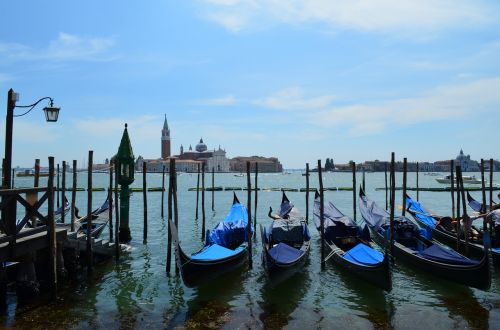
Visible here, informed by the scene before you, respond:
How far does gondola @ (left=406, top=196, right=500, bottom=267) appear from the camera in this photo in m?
10.3

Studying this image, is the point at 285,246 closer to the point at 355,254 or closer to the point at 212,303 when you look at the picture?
the point at 355,254

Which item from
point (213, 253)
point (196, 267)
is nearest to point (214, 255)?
point (213, 253)

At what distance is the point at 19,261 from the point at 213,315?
11.3ft

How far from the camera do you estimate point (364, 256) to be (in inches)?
343

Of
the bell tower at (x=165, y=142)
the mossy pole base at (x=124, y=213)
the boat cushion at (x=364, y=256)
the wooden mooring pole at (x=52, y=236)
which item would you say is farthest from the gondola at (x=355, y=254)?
the bell tower at (x=165, y=142)

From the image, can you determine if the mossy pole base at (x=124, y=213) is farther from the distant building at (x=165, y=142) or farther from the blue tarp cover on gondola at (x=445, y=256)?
the distant building at (x=165, y=142)

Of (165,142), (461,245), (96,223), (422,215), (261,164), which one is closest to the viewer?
(461,245)

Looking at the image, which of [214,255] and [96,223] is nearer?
[214,255]

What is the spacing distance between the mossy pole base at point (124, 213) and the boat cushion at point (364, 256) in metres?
6.85

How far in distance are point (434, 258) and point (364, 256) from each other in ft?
4.61

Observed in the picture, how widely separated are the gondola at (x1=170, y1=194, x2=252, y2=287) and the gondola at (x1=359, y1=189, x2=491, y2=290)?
10.9 ft

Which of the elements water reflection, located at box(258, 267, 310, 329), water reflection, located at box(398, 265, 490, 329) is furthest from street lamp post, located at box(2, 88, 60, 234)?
water reflection, located at box(398, 265, 490, 329)

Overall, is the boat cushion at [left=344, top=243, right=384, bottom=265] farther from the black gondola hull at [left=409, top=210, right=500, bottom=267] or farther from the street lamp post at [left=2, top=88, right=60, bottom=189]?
the street lamp post at [left=2, top=88, right=60, bottom=189]

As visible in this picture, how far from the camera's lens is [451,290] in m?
8.20
